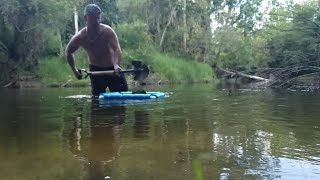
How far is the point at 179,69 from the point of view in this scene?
32.9m

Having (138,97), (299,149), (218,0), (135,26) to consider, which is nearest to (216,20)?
(218,0)

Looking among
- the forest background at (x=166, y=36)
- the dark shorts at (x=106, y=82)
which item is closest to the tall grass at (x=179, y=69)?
the forest background at (x=166, y=36)

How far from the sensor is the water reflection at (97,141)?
147 inches

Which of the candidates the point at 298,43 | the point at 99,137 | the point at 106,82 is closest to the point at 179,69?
the point at 298,43

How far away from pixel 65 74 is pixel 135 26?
7600 mm

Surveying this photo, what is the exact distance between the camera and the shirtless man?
10.4 m

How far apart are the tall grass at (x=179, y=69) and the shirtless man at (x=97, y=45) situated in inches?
789

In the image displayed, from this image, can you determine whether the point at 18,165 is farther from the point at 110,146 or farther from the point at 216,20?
the point at 216,20

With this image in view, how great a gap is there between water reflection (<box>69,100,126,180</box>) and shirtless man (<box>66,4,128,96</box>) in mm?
2947

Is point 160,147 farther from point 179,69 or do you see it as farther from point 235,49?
point 235,49

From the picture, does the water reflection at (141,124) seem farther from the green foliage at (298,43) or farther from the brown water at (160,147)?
the green foliage at (298,43)

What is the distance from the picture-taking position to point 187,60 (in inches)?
1398

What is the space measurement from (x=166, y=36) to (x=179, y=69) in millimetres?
5910

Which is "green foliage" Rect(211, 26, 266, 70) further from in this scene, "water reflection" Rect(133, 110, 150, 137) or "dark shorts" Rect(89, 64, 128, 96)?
"water reflection" Rect(133, 110, 150, 137)
